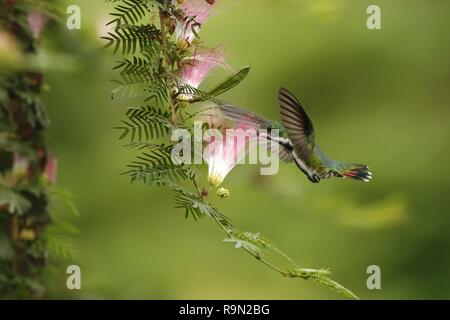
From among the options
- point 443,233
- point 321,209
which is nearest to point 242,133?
point 321,209

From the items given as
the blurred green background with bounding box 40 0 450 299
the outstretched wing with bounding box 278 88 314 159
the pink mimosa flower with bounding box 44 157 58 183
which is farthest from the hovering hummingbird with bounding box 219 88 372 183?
the blurred green background with bounding box 40 0 450 299

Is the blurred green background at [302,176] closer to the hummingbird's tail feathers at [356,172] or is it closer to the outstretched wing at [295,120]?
the hummingbird's tail feathers at [356,172]

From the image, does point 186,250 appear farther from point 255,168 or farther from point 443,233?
point 255,168

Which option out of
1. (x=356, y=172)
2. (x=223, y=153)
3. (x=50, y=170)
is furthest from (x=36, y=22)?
(x=356, y=172)

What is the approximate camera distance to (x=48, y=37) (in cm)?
105

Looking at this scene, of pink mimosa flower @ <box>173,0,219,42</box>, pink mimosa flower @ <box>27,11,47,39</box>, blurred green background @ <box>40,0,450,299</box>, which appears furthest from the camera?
blurred green background @ <box>40,0,450,299</box>

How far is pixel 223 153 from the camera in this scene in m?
0.82

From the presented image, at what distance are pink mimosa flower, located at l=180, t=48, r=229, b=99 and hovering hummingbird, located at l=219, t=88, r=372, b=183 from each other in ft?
0.12

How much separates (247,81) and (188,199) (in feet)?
3.71

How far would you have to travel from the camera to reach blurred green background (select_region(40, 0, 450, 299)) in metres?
1.75

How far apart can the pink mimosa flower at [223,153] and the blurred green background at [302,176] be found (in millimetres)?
723

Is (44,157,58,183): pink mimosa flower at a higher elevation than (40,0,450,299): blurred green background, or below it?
below

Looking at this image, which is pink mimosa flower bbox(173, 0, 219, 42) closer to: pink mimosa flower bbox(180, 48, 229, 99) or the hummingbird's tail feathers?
pink mimosa flower bbox(180, 48, 229, 99)

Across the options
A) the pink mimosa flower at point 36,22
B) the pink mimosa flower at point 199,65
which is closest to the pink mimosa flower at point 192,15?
the pink mimosa flower at point 199,65
